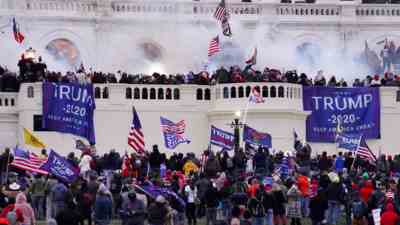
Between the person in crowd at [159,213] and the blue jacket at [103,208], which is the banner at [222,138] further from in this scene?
the person in crowd at [159,213]

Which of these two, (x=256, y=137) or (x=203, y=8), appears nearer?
(x=256, y=137)

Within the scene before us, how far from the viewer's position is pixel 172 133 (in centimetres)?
5681

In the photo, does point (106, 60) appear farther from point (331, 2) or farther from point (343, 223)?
point (343, 223)

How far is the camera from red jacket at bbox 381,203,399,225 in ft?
126

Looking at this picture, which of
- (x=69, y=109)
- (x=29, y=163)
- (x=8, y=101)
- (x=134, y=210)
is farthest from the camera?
(x=8, y=101)

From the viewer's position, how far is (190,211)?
4488 cm

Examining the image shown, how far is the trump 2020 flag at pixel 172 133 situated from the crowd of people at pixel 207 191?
3321 mm

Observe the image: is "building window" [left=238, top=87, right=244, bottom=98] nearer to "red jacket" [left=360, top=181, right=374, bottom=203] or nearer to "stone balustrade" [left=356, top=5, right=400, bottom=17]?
"red jacket" [left=360, top=181, right=374, bottom=203]

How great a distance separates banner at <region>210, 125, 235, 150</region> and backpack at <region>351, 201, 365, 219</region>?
1013cm

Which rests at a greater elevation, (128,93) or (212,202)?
(128,93)

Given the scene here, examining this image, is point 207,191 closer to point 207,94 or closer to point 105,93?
point 105,93

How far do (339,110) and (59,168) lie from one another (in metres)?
18.9

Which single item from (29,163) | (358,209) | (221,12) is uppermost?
(221,12)

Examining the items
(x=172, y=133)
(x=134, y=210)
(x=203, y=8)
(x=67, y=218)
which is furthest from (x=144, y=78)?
(x=67, y=218)
